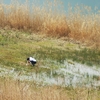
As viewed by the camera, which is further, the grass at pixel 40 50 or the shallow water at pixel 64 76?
the grass at pixel 40 50

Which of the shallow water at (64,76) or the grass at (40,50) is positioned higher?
the shallow water at (64,76)

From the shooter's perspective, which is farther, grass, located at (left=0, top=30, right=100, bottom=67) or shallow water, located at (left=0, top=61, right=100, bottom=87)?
grass, located at (left=0, top=30, right=100, bottom=67)

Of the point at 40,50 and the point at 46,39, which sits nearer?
the point at 40,50

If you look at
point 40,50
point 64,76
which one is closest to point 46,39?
point 40,50

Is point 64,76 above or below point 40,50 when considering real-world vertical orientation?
above

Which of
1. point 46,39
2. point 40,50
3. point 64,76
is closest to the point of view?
point 64,76

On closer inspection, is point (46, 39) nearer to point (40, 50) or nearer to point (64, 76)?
point (40, 50)

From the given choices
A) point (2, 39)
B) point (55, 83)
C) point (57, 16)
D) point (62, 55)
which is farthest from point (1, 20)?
point (55, 83)

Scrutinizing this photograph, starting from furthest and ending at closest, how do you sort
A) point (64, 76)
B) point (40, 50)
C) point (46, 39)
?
1. point (46, 39)
2. point (40, 50)
3. point (64, 76)

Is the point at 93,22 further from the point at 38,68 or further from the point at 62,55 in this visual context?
the point at 38,68

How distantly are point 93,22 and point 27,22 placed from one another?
3.61 meters

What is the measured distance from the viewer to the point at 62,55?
45.0ft

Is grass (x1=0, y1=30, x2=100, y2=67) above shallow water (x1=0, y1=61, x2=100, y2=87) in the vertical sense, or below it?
below

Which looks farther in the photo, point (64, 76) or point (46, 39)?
point (46, 39)
